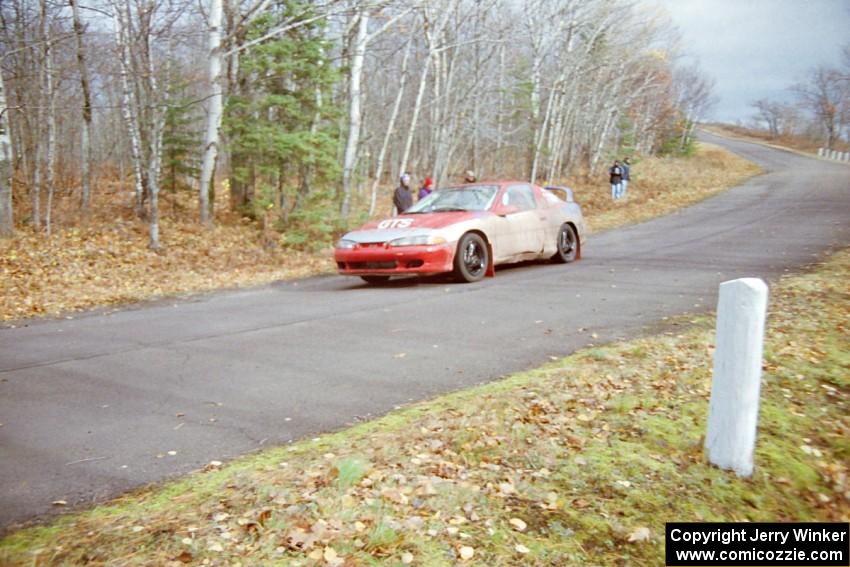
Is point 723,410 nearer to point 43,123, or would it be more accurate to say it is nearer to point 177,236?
point 177,236

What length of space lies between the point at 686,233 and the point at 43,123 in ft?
57.6

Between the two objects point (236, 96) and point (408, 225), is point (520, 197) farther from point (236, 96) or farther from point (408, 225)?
point (236, 96)

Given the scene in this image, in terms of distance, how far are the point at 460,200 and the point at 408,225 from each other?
56.1 inches

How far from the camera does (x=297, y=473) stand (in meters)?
3.27

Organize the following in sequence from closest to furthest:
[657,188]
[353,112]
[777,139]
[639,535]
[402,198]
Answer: [639,535] → [402,198] → [353,112] → [657,188] → [777,139]

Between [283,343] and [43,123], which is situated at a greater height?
[43,123]

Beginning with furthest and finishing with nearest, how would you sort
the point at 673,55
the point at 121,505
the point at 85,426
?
the point at 673,55
the point at 85,426
the point at 121,505

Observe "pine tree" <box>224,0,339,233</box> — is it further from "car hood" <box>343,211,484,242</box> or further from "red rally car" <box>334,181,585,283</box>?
"car hood" <box>343,211,484,242</box>

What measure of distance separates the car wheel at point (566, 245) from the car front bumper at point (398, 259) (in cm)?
291

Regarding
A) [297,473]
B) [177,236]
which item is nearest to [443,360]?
[297,473]

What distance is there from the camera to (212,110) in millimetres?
15383

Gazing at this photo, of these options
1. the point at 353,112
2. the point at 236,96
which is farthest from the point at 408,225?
the point at 236,96

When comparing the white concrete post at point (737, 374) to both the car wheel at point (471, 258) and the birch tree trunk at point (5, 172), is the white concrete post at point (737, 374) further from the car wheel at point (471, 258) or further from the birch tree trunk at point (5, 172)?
the birch tree trunk at point (5, 172)

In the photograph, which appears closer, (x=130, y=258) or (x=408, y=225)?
(x=408, y=225)
